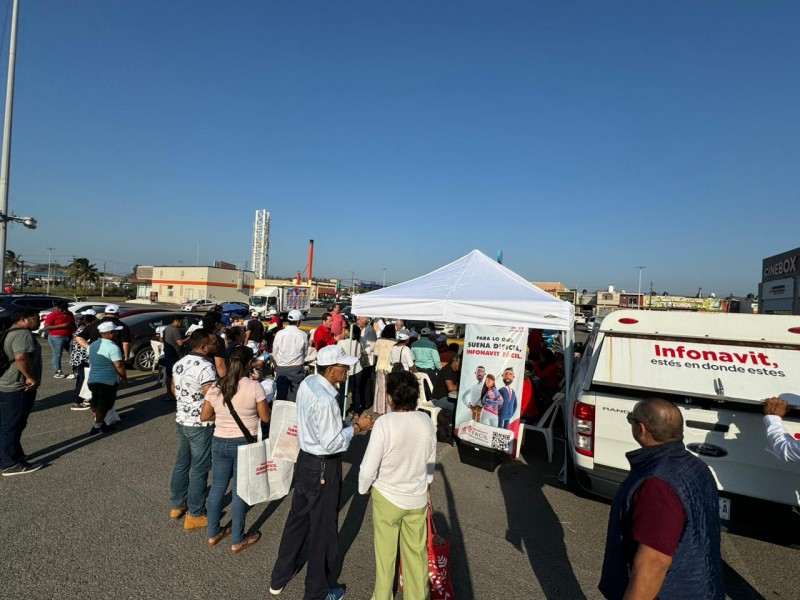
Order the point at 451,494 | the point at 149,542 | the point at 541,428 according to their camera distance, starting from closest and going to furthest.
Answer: the point at 149,542 < the point at 451,494 < the point at 541,428

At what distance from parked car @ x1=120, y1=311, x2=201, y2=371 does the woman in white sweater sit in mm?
8893

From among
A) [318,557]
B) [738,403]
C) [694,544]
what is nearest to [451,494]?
[318,557]

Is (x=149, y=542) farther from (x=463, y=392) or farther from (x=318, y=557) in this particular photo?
(x=463, y=392)

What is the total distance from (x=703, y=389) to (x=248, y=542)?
13.5ft

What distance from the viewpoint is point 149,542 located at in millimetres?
3338

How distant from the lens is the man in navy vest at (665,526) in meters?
1.59

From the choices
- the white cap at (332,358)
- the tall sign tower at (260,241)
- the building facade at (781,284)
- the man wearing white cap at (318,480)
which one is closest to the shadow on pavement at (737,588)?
the man wearing white cap at (318,480)

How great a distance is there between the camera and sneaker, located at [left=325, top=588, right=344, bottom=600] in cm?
273

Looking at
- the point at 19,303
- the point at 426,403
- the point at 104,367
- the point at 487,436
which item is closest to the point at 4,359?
the point at 104,367

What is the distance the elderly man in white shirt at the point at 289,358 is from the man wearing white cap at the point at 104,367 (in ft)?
7.01

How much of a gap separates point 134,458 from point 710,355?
21.1 ft

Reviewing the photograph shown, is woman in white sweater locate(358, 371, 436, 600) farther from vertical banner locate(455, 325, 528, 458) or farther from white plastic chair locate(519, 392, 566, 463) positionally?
white plastic chair locate(519, 392, 566, 463)

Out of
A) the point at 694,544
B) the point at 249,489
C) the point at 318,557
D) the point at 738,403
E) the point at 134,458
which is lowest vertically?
the point at 134,458

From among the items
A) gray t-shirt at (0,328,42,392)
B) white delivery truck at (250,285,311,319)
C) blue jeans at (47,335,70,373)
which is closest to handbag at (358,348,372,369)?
gray t-shirt at (0,328,42,392)
